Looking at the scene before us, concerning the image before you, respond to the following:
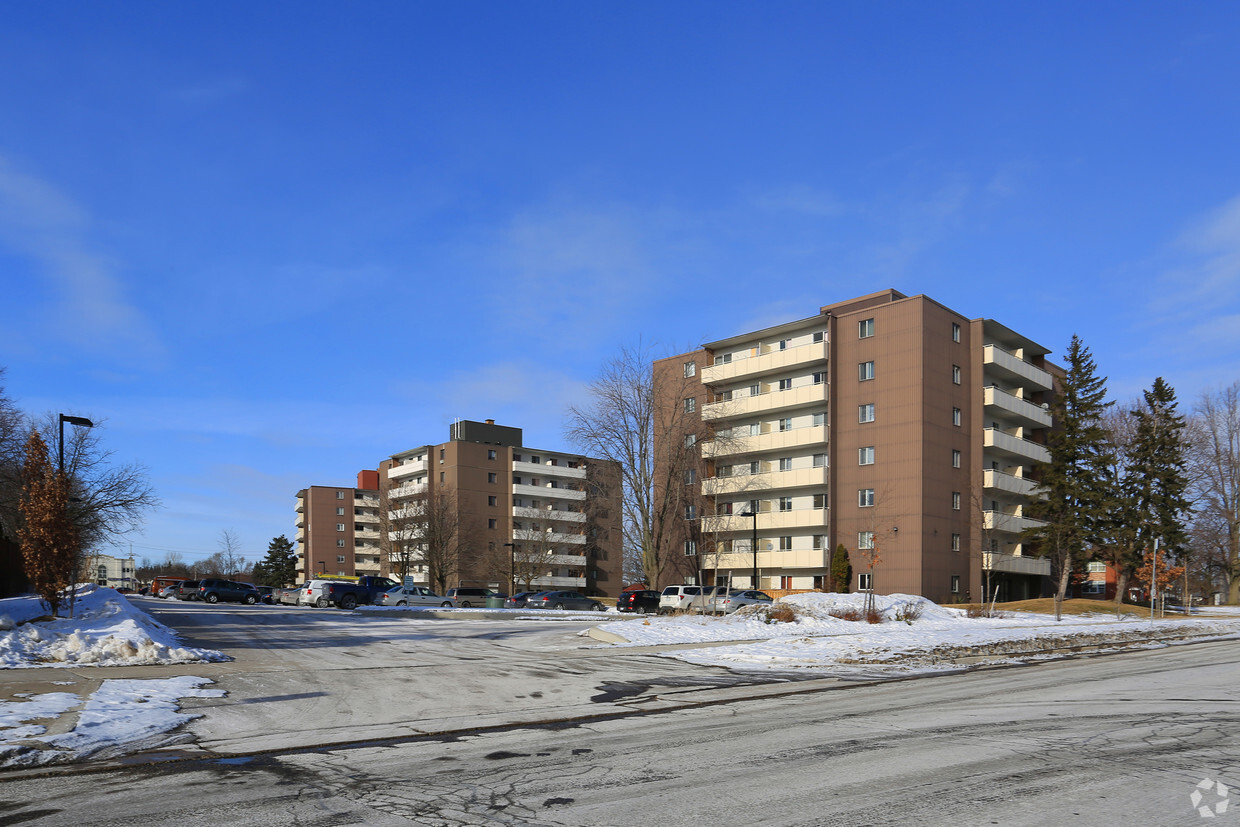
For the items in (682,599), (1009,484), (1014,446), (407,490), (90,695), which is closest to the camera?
(90,695)

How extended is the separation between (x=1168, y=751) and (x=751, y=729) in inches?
Result: 168

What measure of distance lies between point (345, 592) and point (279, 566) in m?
96.9

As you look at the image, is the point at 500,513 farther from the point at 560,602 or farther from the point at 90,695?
the point at 90,695

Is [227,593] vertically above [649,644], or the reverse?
[649,644]

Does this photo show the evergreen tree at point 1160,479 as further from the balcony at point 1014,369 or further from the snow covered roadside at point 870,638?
the snow covered roadside at point 870,638

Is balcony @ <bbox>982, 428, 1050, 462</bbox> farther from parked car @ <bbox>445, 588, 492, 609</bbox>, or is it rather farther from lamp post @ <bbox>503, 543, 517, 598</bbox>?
lamp post @ <bbox>503, 543, 517, 598</bbox>

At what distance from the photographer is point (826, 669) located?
1808 centimetres

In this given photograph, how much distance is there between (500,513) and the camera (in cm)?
9675

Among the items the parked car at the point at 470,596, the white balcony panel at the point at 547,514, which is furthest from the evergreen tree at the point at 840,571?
the white balcony panel at the point at 547,514

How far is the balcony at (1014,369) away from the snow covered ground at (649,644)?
23699mm

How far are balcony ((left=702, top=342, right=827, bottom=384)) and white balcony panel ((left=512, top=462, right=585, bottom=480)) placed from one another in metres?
38.8

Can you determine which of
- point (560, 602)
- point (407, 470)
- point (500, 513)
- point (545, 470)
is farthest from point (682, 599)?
point (407, 470)

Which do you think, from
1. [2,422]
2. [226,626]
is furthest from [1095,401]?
[2,422]

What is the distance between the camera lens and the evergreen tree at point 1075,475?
178 feet
